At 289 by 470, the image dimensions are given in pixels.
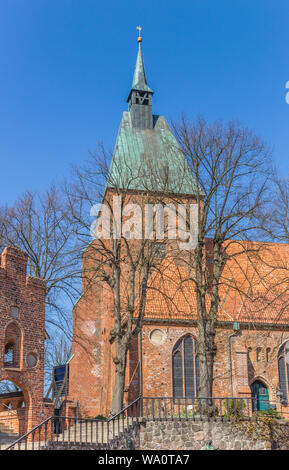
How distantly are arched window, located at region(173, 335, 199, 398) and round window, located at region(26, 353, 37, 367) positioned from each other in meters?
9.65

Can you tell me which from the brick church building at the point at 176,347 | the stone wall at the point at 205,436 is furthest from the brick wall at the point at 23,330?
the brick church building at the point at 176,347

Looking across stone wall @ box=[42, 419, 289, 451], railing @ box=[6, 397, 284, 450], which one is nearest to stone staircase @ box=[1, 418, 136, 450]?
railing @ box=[6, 397, 284, 450]

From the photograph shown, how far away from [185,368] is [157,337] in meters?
1.98

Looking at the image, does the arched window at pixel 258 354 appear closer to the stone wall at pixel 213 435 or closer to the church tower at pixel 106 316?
the church tower at pixel 106 316

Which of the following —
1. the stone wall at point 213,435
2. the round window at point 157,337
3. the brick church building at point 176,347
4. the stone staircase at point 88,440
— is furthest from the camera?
the round window at point 157,337

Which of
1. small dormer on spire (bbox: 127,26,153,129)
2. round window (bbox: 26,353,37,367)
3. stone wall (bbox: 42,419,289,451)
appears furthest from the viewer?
small dormer on spire (bbox: 127,26,153,129)

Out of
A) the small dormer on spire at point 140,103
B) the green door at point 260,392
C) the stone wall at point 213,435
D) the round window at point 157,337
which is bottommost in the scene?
the stone wall at point 213,435

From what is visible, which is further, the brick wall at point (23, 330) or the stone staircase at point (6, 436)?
the brick wall at point (23, 330)

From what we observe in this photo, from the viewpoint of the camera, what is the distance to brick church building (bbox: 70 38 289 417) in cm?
2662

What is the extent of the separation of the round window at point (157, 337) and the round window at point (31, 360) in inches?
358

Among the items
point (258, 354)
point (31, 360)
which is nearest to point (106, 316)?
point (258, 354)

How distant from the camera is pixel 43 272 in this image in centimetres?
2784

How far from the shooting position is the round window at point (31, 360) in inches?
736

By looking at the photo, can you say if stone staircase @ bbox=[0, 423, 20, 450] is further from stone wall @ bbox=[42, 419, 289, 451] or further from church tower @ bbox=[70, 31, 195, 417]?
church tower @ bbox=[70, 31, 195, 417]
